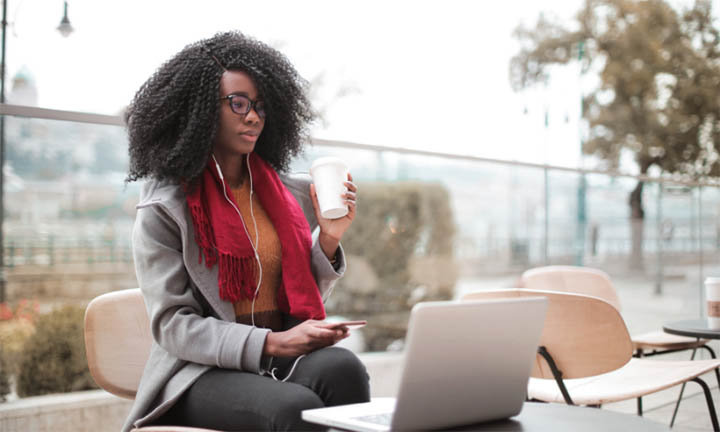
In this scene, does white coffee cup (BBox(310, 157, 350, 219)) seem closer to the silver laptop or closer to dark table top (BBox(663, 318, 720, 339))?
the silver laptop

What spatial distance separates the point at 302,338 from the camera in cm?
136

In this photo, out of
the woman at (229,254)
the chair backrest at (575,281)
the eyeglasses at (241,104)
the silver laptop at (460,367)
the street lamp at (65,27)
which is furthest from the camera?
the street lamp at (65,27)

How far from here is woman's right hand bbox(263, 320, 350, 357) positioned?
1.35 meters

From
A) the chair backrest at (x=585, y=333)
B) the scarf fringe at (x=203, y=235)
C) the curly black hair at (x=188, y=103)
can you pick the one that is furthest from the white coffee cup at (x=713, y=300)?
the scarf fringe at (x=203, y=235)

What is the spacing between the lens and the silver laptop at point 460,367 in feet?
2.90

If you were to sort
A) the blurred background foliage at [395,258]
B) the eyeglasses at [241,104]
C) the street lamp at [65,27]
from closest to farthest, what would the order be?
1. the eyeglasses at [241,104]
2. the street lamp at [65,27]
3. the blurred background foliage at [395,258]

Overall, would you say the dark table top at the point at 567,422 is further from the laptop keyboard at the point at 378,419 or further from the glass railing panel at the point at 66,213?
the glass railing panel at the point at 66,213

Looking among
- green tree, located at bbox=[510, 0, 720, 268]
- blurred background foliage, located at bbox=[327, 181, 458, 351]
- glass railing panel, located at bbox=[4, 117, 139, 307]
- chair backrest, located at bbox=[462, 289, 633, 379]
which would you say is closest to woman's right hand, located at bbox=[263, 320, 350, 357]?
chair backrest, located at bbox=[462, 289, 633, 379]

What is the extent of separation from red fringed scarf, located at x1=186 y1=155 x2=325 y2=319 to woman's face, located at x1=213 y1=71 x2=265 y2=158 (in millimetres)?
79

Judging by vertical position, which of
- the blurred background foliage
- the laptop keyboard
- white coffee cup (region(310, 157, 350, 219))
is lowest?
the blurred background foliage

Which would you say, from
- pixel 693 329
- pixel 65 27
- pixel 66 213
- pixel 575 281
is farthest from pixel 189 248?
pixel 65 27

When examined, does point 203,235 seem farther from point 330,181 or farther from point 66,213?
point 66,213

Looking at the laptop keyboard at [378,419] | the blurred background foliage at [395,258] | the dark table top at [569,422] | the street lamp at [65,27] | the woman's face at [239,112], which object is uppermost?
the street lamp at [65,27]

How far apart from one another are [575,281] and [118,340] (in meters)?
2.13
